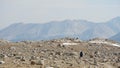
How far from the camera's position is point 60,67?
23.4 metres

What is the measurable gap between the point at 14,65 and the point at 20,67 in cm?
87

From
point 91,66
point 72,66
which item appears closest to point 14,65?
point 72,66

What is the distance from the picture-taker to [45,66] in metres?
23.1

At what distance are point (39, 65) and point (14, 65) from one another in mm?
1757

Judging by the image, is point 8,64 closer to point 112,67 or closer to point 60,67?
point 60,67

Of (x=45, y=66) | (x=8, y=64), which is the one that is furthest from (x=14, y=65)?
(x=45, y=66)

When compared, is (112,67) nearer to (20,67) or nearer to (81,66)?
(81,66)

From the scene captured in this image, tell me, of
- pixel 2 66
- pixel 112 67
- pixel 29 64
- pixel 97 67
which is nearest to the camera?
pixel 2 66

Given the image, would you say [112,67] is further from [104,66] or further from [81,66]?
[81,66]

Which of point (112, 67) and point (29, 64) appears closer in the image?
point (29, 64)

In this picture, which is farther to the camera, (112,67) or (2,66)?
(112,67)

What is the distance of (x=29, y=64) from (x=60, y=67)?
90.7 inches

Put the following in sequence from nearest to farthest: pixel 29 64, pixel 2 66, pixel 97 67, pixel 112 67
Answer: pixel 2 66 → pixel 29 64 → pixel 97 67 → pixel 112 67

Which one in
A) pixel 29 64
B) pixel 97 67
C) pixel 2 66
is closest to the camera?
pixel 2 66
